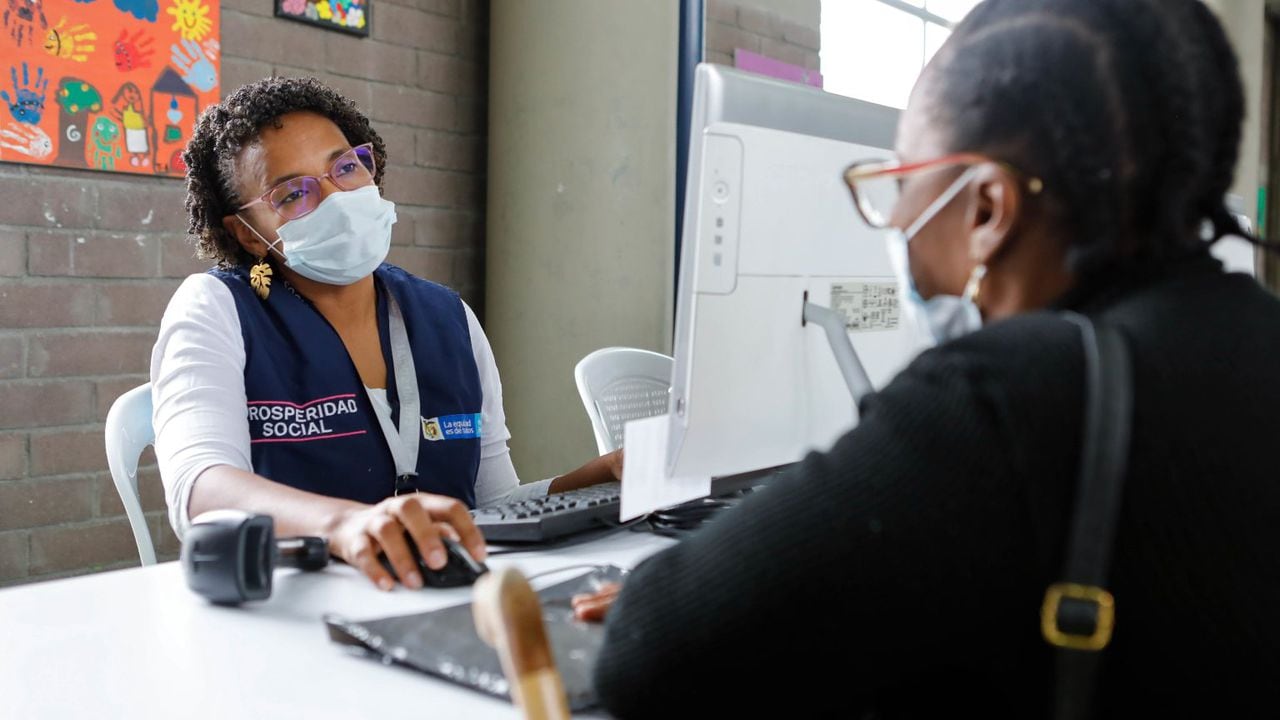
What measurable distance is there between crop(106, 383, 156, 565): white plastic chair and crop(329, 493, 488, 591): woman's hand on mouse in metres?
0.59

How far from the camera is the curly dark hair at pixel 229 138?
63.9 inches

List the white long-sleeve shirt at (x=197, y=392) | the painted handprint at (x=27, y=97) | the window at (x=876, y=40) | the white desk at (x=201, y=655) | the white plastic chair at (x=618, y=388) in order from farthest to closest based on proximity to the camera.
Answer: the window at (x=876, y=40) → the painted handprint at (x=27, y=97) → the white plastic chair at (x=618, y=388) → the white long-sleeve shirt at (x=197, y=392) → the white desk at (x=201, y=655)

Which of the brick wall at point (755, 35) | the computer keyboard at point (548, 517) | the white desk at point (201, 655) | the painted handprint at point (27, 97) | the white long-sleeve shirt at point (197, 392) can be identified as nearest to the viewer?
→ the white desk at point (201, 655)

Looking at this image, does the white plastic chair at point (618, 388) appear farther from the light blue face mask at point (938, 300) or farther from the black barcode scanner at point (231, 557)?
the light blue face mask at point (938, 300)

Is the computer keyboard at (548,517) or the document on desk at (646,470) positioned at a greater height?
the document on desk at (646,470)

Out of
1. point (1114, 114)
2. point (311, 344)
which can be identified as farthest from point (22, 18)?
point (1114, 114)

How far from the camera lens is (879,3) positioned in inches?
141

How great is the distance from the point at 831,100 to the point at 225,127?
1020 millimetres

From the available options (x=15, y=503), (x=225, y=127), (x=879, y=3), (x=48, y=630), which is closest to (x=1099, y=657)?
(x=48, y=630)

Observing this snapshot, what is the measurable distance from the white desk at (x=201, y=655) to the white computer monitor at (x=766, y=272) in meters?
0.21

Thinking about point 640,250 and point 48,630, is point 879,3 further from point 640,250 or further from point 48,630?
point 48,630

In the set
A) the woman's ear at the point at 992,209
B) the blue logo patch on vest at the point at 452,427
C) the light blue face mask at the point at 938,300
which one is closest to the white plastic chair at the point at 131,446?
the blue logo patch on vest at the point at 452,427

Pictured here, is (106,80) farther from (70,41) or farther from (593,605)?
(593,605)

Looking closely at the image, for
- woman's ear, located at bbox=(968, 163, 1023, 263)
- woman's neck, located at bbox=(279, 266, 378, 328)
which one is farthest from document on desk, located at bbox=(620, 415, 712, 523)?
woman's neck, located at bbox=(279, 266, 378, 328)
